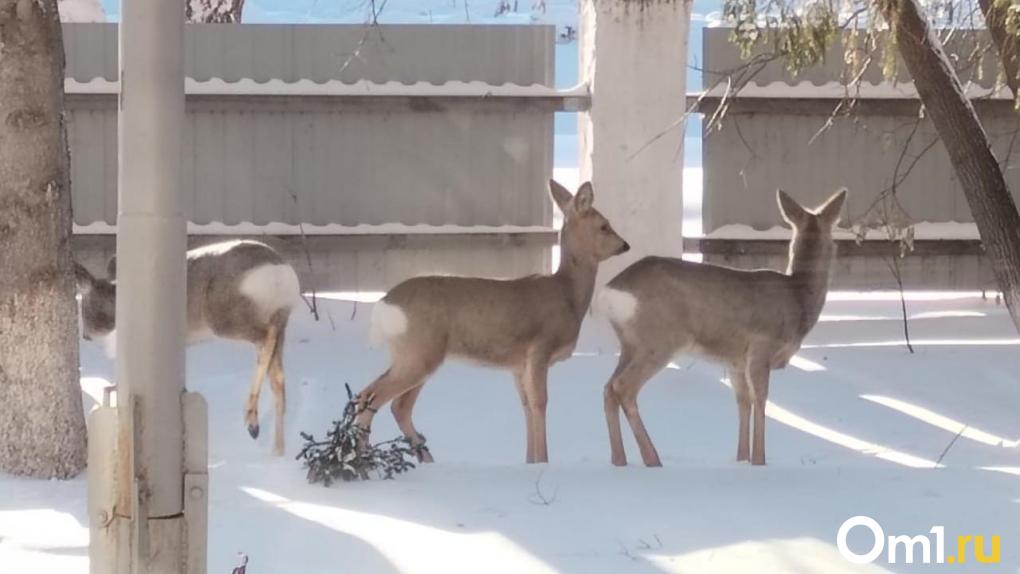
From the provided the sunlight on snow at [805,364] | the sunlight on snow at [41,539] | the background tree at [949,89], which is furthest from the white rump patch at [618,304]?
the sunlight on snow at [805,364]

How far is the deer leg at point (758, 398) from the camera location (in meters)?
8.63

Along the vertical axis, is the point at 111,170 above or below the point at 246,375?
above

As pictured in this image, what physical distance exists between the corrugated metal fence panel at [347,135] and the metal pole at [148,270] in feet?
27.9

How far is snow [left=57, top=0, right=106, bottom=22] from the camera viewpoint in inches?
648

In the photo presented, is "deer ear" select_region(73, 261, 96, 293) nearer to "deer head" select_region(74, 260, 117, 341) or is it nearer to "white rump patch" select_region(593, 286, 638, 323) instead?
"deer head" select_region(74, 260, 117, 341)

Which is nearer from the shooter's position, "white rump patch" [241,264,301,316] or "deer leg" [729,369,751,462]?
"deer leg" [729,369,751,462]

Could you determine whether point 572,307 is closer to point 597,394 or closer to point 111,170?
point 597,394

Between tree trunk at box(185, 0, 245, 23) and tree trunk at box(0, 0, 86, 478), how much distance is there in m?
8.77

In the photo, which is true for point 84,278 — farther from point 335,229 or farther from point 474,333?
point 335,229

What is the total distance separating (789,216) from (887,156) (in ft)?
13.3

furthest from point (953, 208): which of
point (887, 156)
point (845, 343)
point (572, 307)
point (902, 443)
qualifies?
point (572, 307)

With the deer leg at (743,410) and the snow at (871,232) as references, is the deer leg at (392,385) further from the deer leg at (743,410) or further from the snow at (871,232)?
the snow at (871,232)

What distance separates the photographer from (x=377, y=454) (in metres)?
7.12

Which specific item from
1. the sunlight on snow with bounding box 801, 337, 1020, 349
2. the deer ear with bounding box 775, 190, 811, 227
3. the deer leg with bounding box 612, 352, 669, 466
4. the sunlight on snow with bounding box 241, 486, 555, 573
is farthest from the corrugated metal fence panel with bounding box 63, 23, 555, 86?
the sunlight on snow with bounding box 241, 486, 555, 573
